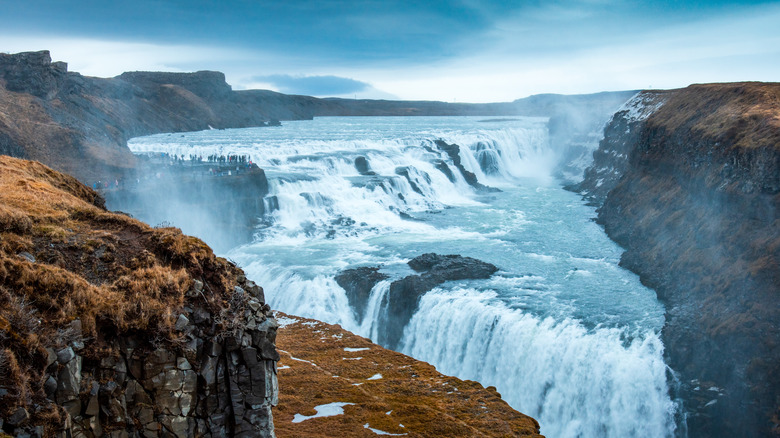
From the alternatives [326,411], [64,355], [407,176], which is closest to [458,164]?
[407,176]

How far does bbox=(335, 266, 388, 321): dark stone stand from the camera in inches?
1179

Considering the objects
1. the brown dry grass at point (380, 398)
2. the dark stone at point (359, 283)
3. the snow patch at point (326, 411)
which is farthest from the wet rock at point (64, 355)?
the dark stone at point (359, 283)

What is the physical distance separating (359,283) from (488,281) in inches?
264

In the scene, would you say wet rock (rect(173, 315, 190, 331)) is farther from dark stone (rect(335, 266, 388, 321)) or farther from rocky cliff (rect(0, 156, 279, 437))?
dark stone (rect(335, 266, 388, 321))

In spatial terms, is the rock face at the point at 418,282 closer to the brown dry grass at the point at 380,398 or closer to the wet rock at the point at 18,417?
the brown dry grass at the point at 380,398

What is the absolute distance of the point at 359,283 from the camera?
3062cm

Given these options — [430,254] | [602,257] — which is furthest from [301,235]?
[602,257]

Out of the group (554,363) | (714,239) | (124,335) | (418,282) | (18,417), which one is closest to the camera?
(18,417)

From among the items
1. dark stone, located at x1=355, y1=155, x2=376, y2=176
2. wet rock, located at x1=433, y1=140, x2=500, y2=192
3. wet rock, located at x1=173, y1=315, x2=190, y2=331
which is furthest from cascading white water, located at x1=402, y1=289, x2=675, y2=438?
wet rock, located at x1=433, y1=140, x2=500, y2=192

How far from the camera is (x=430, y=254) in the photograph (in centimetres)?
3366

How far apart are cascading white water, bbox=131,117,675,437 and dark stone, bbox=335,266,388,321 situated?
0.29 metres

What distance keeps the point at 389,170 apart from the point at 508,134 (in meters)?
32.8

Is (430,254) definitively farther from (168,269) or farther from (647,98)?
(647,98)

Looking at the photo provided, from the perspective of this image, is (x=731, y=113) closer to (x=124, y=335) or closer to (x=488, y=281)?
(x=488, y=281)
